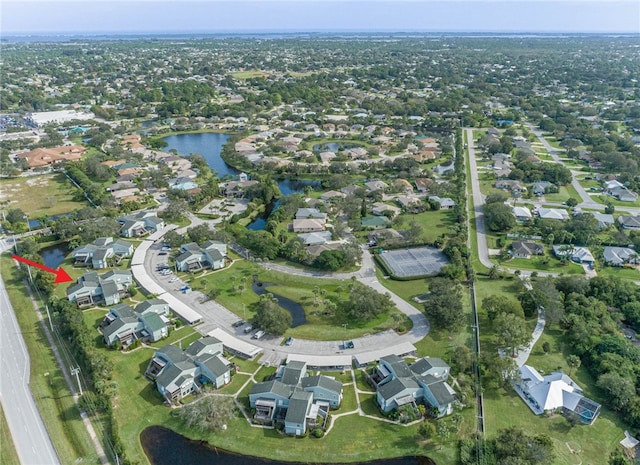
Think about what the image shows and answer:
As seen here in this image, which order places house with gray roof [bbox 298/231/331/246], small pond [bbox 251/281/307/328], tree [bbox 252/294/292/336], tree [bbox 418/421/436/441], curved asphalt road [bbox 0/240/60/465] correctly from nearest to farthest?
curved asphalt road [bbox 0/240/60/465] → tree [bbox 418/421/436/441] → tree [bbox 252/294/292/336] → small pond [bbox 251/281/307/328] → house with gray roof [bbox 298/231/331/246]

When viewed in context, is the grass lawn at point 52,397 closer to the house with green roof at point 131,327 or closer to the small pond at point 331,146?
the house with green roof at point 131,327

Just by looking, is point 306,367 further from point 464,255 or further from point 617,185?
point 617,185

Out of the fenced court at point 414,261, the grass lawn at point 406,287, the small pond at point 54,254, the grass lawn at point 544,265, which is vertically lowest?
the small pond at point 54,254

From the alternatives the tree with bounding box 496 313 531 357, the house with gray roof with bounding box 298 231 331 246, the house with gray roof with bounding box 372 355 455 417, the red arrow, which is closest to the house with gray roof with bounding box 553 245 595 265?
the tree with bounding box 496 313 531 357

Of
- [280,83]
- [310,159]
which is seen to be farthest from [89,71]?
[310,159]

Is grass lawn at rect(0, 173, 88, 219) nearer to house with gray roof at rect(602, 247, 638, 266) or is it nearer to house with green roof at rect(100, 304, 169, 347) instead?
house with green roof at rect(100, 304, 169, 347)

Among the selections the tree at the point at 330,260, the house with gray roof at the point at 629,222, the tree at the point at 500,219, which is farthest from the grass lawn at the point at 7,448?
the house with gray roof at the point at 629,222

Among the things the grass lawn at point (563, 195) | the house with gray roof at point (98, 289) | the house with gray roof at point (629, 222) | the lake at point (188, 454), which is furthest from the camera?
the grass lawn at point (563, 195)
